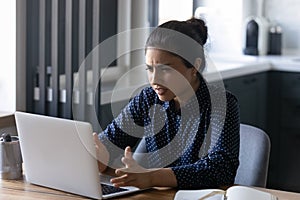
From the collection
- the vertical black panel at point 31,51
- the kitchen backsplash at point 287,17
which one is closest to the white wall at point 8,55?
the vertical black panel at point 31,51

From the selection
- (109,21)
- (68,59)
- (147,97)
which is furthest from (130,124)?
(109,21)

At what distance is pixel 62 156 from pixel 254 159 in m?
0.68

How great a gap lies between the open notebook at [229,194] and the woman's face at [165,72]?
34 cm

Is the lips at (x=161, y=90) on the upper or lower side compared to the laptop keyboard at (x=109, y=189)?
upper

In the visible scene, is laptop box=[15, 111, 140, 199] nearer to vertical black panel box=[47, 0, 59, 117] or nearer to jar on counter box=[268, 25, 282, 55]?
vertical black panel box=[47, 0, 59, 117]

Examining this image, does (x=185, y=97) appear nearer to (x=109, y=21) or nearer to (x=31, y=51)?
(x=31, y=51)

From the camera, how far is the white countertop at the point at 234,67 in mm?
3072

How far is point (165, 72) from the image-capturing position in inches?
75.8

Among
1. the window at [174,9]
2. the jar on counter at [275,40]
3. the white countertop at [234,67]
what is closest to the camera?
the white countertop at [234,67]

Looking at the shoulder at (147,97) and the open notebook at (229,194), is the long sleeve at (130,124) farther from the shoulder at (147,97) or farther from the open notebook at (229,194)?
the open notebook at (229,194)

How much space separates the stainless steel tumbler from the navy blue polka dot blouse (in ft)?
1.04

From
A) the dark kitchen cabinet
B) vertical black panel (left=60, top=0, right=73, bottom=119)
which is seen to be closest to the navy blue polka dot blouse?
vertical black panel (left=60, top=0, right=73, bottom=119)

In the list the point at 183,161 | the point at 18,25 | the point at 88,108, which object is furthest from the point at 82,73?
the point at 183,161

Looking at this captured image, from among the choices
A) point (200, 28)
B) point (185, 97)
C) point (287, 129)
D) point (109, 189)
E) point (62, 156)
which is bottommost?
point (287, 129)
